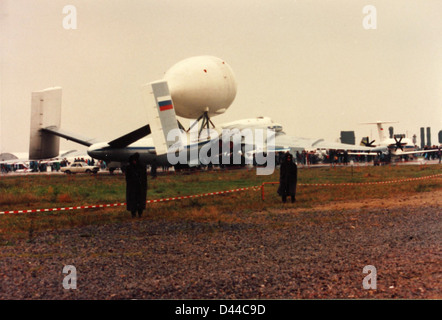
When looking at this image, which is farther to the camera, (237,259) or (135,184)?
(135,184)

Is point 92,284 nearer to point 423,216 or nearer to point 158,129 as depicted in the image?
point 423,216

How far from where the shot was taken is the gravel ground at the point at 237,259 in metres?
6.70

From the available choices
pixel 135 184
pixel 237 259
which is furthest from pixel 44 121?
pixel 237 259

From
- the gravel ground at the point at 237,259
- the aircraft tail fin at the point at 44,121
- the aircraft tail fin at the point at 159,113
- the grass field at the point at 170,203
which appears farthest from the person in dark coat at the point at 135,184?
the aircraft tail fin at the point at 159,113

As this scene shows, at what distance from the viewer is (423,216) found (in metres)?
14.2

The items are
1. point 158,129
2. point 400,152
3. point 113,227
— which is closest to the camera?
point 113,227

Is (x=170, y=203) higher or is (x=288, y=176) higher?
(x=288, y=176)

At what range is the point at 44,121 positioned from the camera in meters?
24.0

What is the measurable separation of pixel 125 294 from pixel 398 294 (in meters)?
3.46

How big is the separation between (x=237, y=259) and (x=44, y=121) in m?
17.7

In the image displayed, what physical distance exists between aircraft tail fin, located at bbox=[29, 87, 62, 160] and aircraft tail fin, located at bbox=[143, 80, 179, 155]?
18.5 feet

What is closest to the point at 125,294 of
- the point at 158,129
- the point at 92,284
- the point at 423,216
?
the point at 92,284

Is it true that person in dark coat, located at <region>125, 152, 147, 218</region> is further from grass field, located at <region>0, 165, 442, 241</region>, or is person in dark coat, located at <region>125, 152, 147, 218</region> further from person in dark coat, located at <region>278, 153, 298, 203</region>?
person in dark coat, located at <region>278, 153, 298, 203</region>

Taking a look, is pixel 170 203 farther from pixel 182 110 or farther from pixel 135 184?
pixel 182 110
